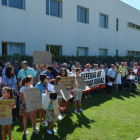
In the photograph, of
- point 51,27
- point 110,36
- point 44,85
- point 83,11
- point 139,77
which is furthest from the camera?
point 110,36

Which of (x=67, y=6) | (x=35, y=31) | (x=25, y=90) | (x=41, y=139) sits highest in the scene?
(x=67, y=6)

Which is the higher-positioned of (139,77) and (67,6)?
(67,6)

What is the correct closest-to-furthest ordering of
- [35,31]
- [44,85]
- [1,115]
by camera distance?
[1,115] → [44,85] → [35,31]

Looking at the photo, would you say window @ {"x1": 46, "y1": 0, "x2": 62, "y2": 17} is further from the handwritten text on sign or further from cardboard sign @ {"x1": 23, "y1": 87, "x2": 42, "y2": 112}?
cardboard sign @ {"x1": 23, "y1": 87, "x2": 42, "y2": 112}

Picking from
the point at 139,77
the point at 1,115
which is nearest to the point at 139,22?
the point at 139,77

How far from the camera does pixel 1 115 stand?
16.1 ft

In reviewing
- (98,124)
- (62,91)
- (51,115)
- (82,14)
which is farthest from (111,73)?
(51,115)

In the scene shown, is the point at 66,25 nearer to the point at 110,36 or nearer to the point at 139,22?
the point at 110,36

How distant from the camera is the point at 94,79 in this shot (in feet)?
36.6

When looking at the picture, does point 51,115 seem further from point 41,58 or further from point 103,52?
point 103,52

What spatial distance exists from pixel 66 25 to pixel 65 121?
30.5ft

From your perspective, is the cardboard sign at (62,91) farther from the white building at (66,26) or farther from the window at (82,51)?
the window at (82,51)

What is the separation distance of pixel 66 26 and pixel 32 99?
10127 millimetres

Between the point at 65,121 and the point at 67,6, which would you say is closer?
the point at 65,121
